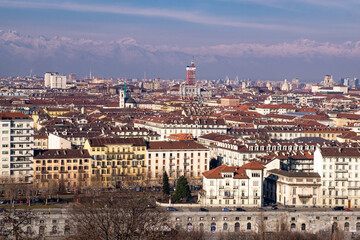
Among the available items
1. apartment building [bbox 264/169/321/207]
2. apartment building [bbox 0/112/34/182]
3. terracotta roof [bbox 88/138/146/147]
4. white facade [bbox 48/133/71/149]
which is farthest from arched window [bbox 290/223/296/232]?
white facade [bbox 48/133/71/149]

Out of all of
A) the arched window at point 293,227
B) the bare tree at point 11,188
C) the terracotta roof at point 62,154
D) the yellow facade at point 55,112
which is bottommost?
the arched window at point 293,227

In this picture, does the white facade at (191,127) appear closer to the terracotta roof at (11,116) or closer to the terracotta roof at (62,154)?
the terracotta roof at (62,154)

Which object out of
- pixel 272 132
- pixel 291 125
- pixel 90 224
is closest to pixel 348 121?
pixel 291 125

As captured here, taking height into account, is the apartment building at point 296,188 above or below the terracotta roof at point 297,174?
below

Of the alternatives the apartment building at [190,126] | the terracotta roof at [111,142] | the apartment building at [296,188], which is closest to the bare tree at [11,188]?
the terracotta roof at [111,142]

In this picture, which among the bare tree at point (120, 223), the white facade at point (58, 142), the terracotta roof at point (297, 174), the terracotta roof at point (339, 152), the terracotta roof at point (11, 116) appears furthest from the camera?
the white facade at point (58, 142)

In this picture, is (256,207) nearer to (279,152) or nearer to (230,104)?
(279,152)
